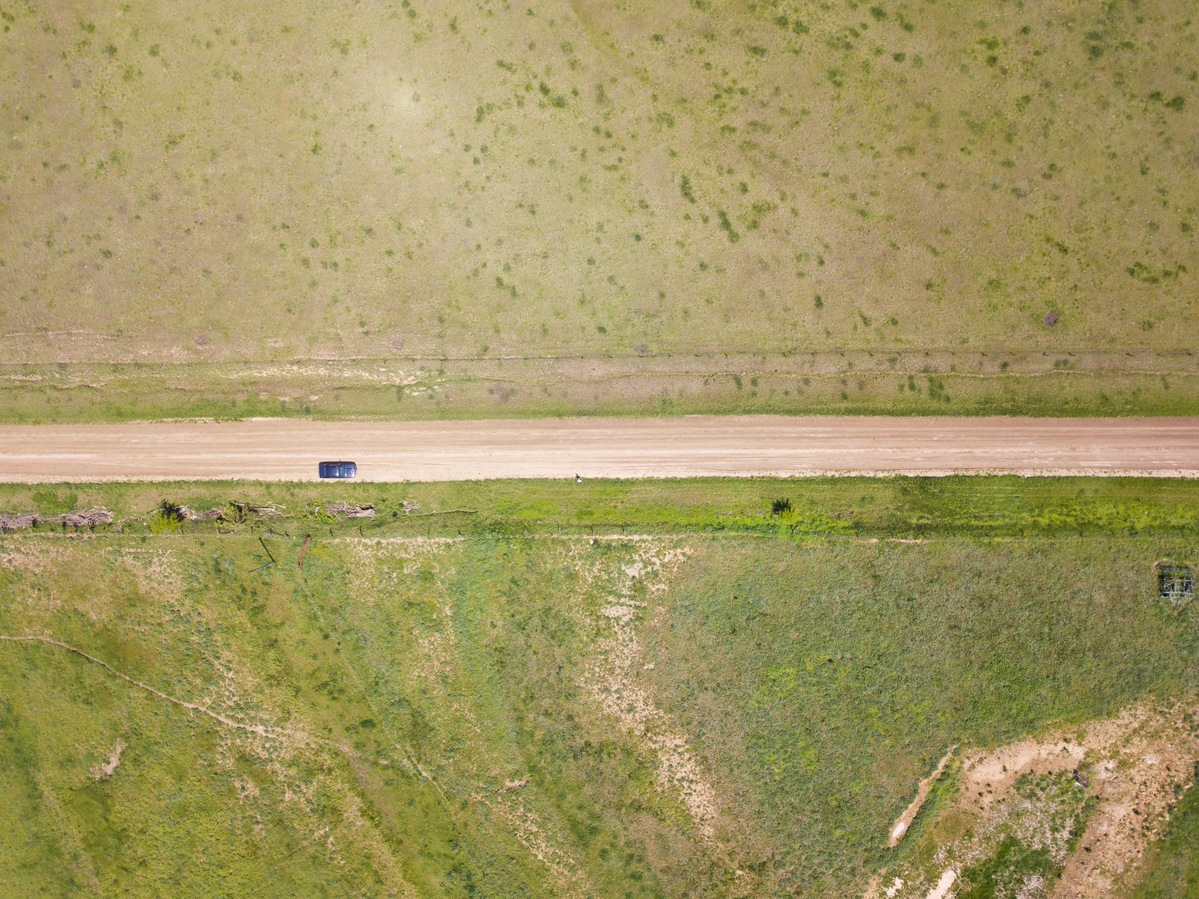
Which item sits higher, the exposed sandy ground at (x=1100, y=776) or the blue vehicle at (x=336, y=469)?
the blue vehicle at (x=336, y=469)

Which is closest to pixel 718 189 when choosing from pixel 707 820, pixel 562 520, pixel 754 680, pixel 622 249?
pixel 622 249

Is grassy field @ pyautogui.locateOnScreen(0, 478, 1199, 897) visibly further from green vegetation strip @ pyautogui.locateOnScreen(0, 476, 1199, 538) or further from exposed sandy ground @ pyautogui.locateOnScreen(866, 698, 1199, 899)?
exposed sandy ground @ pyautogui.locateOnScreen(866, 698, 1199, 899)

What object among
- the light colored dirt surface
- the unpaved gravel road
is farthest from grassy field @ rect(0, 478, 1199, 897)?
the unpaved gravel road

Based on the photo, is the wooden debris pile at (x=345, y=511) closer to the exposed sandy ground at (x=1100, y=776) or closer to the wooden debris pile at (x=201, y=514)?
the wooden debris pile at (x=201, y=514)

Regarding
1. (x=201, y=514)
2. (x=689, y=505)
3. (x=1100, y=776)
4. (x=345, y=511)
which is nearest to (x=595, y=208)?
(x=689, y=505)

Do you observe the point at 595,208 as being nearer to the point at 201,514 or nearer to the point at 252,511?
the point at 252,511

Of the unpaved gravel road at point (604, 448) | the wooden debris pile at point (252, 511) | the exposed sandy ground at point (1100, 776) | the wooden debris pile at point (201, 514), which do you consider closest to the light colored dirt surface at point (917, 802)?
the exposed sandy ground at point (1100, 776)
